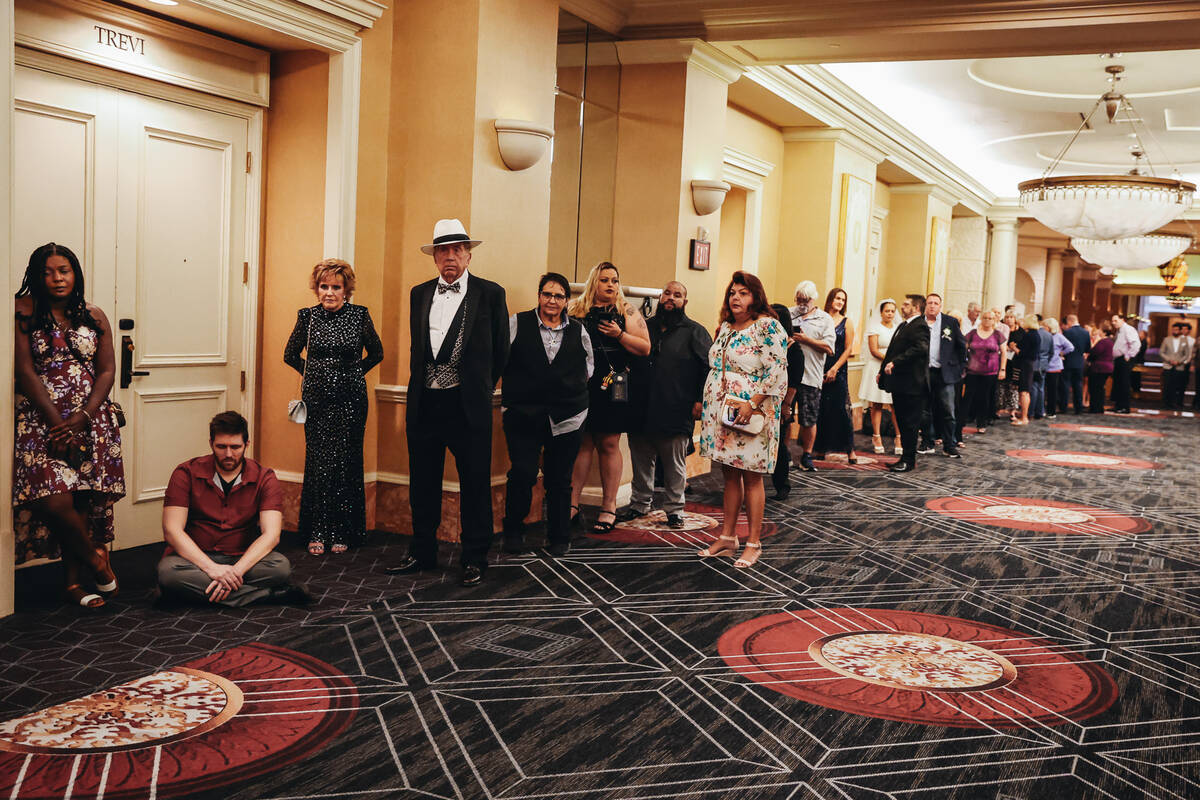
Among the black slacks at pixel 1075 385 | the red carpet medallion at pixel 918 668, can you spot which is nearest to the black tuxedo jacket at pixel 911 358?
the red carpet medallion at pixel 918 668

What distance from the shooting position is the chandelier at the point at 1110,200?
9.91 metres

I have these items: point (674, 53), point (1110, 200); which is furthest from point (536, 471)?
point (1110, 200)

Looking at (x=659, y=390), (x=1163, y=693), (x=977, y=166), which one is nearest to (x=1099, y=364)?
(x=977, y=166)

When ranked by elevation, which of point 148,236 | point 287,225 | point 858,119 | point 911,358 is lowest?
point 911,358

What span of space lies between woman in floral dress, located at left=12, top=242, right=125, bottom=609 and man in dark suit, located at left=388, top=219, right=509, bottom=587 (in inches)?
50.0

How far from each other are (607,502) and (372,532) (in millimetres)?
1327

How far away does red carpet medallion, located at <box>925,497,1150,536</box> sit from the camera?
662 cm

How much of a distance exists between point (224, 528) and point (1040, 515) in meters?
5.39

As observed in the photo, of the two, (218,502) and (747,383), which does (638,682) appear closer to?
(218,502)

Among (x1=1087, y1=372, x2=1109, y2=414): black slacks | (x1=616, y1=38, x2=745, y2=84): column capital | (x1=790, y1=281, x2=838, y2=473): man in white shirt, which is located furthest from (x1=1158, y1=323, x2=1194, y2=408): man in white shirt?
(x1=616, y1=38, x2=745, y2=84): column capital

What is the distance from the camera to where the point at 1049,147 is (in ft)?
45.9

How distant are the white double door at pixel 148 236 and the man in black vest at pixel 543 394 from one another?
61.5 inches

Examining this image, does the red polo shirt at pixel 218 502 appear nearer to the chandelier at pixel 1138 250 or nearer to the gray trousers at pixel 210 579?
the gray trousers at pixel 210 579

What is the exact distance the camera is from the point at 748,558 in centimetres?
527
